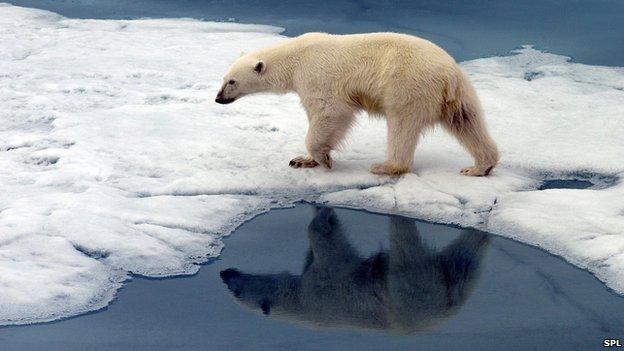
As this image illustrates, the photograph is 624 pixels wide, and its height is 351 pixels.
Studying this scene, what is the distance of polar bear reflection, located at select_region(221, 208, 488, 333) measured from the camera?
4223 mm

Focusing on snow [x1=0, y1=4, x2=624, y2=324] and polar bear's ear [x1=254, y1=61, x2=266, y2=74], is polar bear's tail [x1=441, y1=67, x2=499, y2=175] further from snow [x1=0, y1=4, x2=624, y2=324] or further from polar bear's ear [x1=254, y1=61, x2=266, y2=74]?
polar bear's ear [x1=254, y1=61, x2=266, y2=74]

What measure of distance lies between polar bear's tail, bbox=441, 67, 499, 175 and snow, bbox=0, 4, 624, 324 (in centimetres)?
15

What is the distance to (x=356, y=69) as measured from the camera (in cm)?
571

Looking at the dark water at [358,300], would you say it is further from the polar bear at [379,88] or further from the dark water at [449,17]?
the dark water at [449,17]

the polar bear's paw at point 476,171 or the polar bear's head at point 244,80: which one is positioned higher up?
the polar bear's head at point 244,80

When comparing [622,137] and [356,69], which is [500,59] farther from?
[356,69]

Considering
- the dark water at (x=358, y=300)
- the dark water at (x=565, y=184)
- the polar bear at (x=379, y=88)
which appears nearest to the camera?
the dark water at (x=358, y=300)

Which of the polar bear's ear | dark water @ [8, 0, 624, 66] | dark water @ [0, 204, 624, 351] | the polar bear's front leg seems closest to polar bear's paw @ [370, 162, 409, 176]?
the polar bear's front leg

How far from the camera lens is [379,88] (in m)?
5.61

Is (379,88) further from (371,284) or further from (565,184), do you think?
(371,284)

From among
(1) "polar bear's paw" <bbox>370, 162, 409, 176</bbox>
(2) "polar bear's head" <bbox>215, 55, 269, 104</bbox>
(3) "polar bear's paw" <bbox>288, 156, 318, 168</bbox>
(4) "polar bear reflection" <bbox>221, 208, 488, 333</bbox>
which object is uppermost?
(2) "polar bear's head" <bbox>215, 55, 269, 104</bbox>

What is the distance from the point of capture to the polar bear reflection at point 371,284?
4.22 m

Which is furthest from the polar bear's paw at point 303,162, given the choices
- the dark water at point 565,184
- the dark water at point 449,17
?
the dark water at point 449,17

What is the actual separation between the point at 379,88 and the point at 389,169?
52 cm
